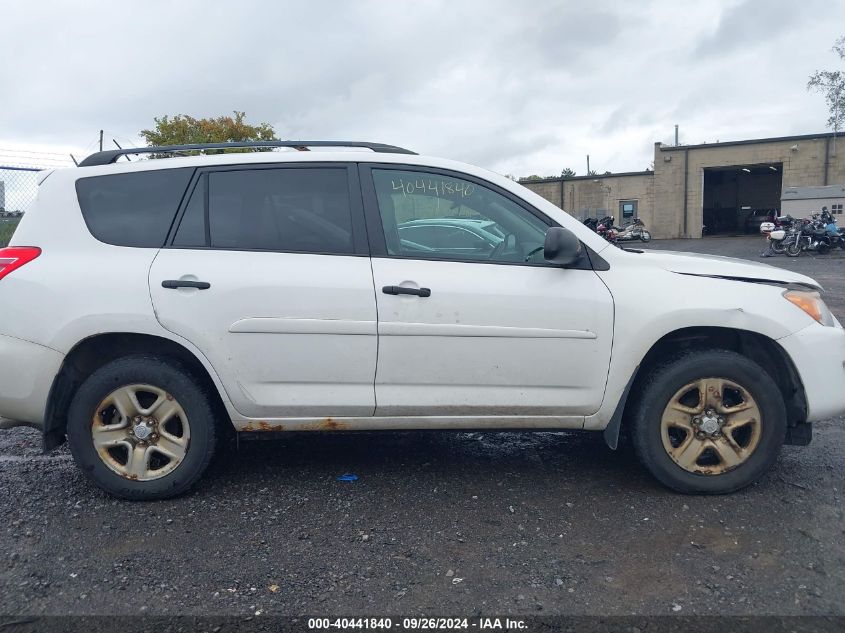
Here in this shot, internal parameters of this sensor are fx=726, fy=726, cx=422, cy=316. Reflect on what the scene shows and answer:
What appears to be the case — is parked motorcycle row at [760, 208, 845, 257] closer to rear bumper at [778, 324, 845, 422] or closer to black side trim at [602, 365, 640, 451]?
rear bumper at [778, 324, 845, 422]

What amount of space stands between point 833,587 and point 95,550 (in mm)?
3104

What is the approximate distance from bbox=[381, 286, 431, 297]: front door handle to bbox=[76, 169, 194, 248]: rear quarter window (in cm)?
122

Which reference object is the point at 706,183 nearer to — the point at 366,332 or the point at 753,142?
the point at 753,142

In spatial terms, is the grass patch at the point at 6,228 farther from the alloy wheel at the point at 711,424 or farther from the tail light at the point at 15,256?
the alloy wheel at the point at 711,424

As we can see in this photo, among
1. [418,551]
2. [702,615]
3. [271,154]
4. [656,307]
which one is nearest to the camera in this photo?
[702,615]

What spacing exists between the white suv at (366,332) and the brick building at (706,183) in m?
31.2

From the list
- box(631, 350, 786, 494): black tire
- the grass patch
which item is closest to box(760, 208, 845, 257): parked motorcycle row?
box(631, 350, 786, 494): black tire

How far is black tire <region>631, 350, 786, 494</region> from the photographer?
12.2 ft

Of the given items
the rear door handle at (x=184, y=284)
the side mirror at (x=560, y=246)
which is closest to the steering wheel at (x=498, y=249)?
the side mirror at (x=560, y=246)

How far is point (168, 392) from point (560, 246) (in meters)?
2.11

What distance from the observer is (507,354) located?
3676 mm

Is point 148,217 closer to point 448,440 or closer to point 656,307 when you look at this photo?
point 448,440

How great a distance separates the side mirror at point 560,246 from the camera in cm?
359

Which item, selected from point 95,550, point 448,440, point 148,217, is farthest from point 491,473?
point 148,217
